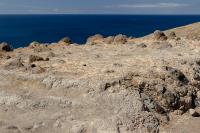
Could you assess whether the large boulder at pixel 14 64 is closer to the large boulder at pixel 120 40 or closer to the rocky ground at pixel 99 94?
the rocky ground at pixel 99 94

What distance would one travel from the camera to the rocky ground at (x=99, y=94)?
927 inches

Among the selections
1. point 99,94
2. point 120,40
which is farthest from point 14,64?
point 120,40

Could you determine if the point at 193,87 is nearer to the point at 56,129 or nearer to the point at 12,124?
the point at 56,129

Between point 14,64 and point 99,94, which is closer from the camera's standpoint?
point 99,94

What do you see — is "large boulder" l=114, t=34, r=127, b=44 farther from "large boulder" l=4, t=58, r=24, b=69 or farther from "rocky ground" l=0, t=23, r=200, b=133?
"large boulder" l=4, t=58, r=24, b=69

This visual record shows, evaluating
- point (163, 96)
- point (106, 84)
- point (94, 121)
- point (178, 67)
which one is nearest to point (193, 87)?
point (178, 67)

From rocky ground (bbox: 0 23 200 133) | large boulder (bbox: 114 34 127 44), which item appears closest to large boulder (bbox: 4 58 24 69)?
rocky ground (bbox: 0 23 200 133)

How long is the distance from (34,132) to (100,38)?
22.8 metres

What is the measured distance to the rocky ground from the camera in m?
23.5

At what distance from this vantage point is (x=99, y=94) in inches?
1009

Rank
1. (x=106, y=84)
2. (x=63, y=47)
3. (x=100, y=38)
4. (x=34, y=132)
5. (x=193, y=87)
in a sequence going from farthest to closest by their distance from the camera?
(x=100, y=38) → (x=63, y=47) → (x=193, y=87) → (x=106, y=84) → (x=34, y=132)

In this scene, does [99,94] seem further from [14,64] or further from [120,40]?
→ [120,40]

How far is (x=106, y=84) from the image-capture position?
26281 mm

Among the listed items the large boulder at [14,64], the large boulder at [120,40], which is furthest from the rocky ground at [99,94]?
the large boulder at [120,40]
